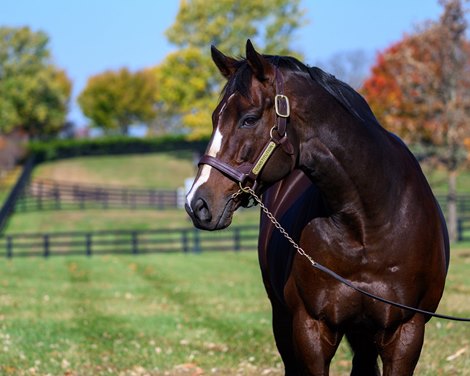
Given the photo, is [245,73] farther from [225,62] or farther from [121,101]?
[121,101]

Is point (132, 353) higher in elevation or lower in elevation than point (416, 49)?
lower

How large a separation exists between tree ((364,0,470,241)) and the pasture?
3335 millimetres

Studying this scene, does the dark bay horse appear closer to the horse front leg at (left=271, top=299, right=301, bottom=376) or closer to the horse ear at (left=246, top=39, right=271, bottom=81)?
the horse ear at (left=246, top=39, right=271, bottom=81)

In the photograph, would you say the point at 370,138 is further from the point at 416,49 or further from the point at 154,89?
the point at 154,89

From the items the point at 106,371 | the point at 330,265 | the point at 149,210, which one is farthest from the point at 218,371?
the point at 149,210

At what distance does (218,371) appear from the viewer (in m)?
9.59

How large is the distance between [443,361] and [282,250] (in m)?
4.12

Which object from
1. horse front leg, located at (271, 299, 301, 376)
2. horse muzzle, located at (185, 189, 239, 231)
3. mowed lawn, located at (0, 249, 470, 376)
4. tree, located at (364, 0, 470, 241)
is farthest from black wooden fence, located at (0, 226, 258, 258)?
horse muzzle, located at (185, 189, 239, 231)

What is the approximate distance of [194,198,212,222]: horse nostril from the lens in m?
4.94

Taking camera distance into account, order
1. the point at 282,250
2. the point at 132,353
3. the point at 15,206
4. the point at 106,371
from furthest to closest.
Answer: the point at 15,206, the point at 132,353, the point at 106,371, the point at 282,250

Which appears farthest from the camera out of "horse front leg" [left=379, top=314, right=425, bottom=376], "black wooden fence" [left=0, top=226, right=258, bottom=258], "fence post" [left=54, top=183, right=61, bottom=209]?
"fence post" [left=54, top=183, right=61, bottom=209]

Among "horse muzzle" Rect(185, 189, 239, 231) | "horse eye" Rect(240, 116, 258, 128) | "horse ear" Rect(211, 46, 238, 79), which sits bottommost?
"horse muzzle" Rect(185, 189, 239, 231)

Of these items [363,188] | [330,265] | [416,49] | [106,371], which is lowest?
[106,371]

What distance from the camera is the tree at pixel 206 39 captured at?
55.6 m
